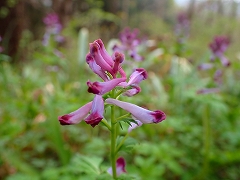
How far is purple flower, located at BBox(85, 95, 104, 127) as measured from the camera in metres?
0.84

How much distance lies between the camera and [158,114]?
91 cm

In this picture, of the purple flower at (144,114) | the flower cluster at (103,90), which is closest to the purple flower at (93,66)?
the flower cluster at (103,90)

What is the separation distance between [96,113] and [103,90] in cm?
8

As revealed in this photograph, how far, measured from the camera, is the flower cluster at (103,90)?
0.86 m

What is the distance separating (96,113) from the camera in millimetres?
858

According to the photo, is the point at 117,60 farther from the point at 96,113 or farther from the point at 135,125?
the point at 135,125

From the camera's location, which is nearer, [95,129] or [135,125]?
[135,125]

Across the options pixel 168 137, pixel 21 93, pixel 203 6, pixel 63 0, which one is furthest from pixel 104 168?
pixel 203 6

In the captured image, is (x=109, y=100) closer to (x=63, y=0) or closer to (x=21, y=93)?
(x=21, y=93)

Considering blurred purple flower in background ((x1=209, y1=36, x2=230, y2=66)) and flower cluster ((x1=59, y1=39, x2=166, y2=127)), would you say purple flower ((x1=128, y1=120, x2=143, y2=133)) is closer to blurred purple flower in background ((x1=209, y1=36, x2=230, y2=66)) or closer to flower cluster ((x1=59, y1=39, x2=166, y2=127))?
flower cluster ((x1=59, y1=39, x2=166, y2=127))

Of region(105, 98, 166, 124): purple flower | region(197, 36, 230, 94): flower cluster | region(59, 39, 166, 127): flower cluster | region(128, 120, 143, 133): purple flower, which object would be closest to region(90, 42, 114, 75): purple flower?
region(59, 39, 166, 127): flower cluster

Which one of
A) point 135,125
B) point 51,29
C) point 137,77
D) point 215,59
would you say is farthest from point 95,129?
point 137,77

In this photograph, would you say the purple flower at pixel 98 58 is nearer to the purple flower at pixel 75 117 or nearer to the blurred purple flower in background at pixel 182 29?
the purple flower at pixel 75 117

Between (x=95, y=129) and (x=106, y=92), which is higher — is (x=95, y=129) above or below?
below
